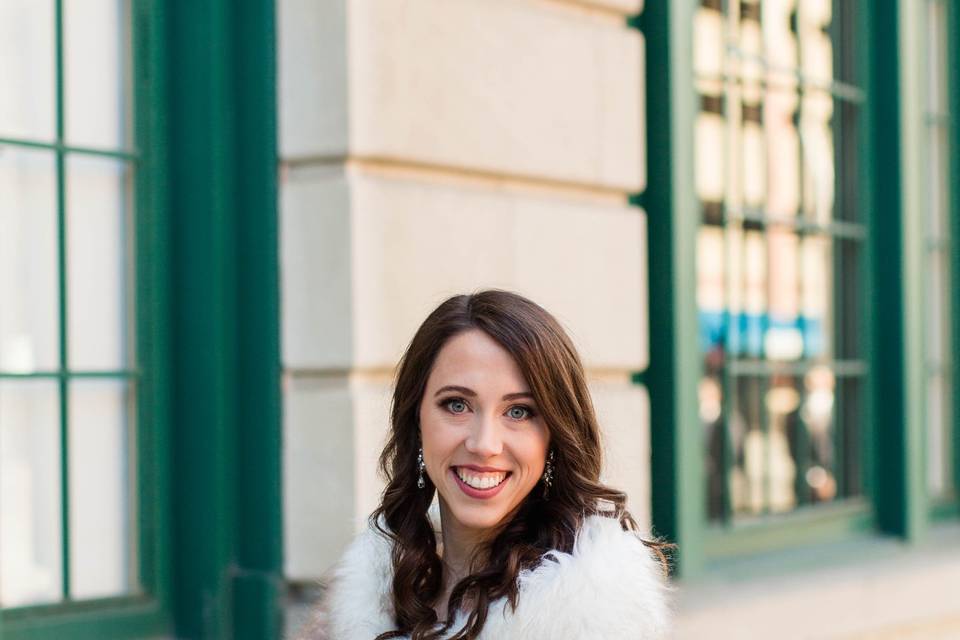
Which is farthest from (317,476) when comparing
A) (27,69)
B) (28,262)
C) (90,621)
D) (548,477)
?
(548,477)

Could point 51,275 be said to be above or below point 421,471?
above

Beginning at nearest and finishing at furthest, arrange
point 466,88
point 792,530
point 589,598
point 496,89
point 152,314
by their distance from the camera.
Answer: point 589,598
point 152,314
point 466,88
point 496,89
point 792,530

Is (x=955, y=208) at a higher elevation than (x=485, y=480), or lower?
higher

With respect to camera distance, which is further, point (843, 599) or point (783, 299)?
point (783, 299)

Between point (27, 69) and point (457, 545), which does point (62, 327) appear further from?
point (457, 545)

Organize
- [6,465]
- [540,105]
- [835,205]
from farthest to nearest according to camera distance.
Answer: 1. [835,205]
2. [540,105]
3. [6,465]

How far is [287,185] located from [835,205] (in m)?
3.26

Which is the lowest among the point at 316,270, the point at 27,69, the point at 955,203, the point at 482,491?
the point at 482,491

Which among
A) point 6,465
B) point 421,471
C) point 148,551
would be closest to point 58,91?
point 6,465

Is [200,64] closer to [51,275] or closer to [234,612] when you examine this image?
[51,275]

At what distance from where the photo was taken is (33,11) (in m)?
3.92

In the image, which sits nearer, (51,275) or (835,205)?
(51,275)

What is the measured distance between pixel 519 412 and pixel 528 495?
213 millimetres

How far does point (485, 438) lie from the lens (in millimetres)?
2389
